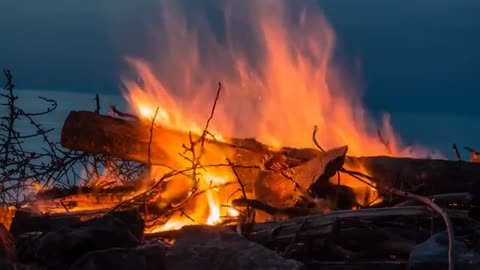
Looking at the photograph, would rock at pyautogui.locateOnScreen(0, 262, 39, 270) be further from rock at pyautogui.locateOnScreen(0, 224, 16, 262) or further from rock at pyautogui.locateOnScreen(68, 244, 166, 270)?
rock at pyautogui.locateOnScreen(68, 244, 166, 270)

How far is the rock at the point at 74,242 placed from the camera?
145 inches

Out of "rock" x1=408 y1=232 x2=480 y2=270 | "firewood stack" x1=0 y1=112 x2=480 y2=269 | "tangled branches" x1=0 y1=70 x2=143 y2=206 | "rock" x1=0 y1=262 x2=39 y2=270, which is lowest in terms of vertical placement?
"rock" x1=0 y1=262 x2=39 y2=270

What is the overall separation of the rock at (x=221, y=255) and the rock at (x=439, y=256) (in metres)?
0.58

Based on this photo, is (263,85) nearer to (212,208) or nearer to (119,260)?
(212,208)

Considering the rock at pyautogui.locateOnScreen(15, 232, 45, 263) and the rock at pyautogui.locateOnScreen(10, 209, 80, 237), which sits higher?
the rock at pyautogui.locateOnScreen(10, 209, 80, 237)

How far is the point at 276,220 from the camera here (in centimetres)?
432

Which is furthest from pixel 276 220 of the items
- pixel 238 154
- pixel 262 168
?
pixel 238 154

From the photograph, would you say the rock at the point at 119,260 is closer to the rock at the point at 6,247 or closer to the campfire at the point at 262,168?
the campfire at the point at 262,168

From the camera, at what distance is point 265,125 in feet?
19.9

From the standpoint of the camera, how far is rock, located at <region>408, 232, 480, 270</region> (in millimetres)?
3367

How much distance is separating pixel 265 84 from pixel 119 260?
10.4 feet

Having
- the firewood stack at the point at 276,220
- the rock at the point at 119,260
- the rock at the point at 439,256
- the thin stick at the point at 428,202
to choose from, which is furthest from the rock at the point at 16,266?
the thin stick at the point at 428,202

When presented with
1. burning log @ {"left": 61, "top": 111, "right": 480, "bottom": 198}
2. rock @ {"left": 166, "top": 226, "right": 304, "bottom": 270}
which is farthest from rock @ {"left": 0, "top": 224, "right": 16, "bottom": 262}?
burning log @ {"left": 61, "top": 111, "right": 480, "bottom": 198}

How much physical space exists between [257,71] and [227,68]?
0.99 ft
